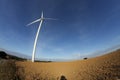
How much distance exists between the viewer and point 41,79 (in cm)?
1689

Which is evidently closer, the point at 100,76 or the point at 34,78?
the point at 100,76

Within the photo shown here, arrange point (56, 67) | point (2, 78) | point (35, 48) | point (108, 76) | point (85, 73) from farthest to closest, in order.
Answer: point (35, 48) → point (56, 67) → point (85, 73) → point (2, 78) → point (108, 76)

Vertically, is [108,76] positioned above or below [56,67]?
below

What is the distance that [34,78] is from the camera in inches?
667

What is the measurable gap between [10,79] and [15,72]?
5.11ft

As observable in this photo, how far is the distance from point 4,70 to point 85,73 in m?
10.0

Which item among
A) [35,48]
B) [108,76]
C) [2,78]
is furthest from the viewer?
[35,48]

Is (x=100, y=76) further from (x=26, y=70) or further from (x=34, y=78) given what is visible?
(x=26, y=70)

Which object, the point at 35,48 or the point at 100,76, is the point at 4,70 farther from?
the point at 35,48

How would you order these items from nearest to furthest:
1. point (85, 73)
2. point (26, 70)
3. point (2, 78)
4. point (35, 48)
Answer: point (2, 78) → point (85, 73) → point (26, 70) → point (35, 48)

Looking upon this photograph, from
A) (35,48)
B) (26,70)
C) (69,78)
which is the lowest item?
(69,78)

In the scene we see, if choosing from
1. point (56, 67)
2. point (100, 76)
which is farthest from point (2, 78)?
point (100, 76)

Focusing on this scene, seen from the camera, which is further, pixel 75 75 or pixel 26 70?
pixel 26 70

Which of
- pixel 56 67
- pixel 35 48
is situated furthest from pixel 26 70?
pixel 35 48
